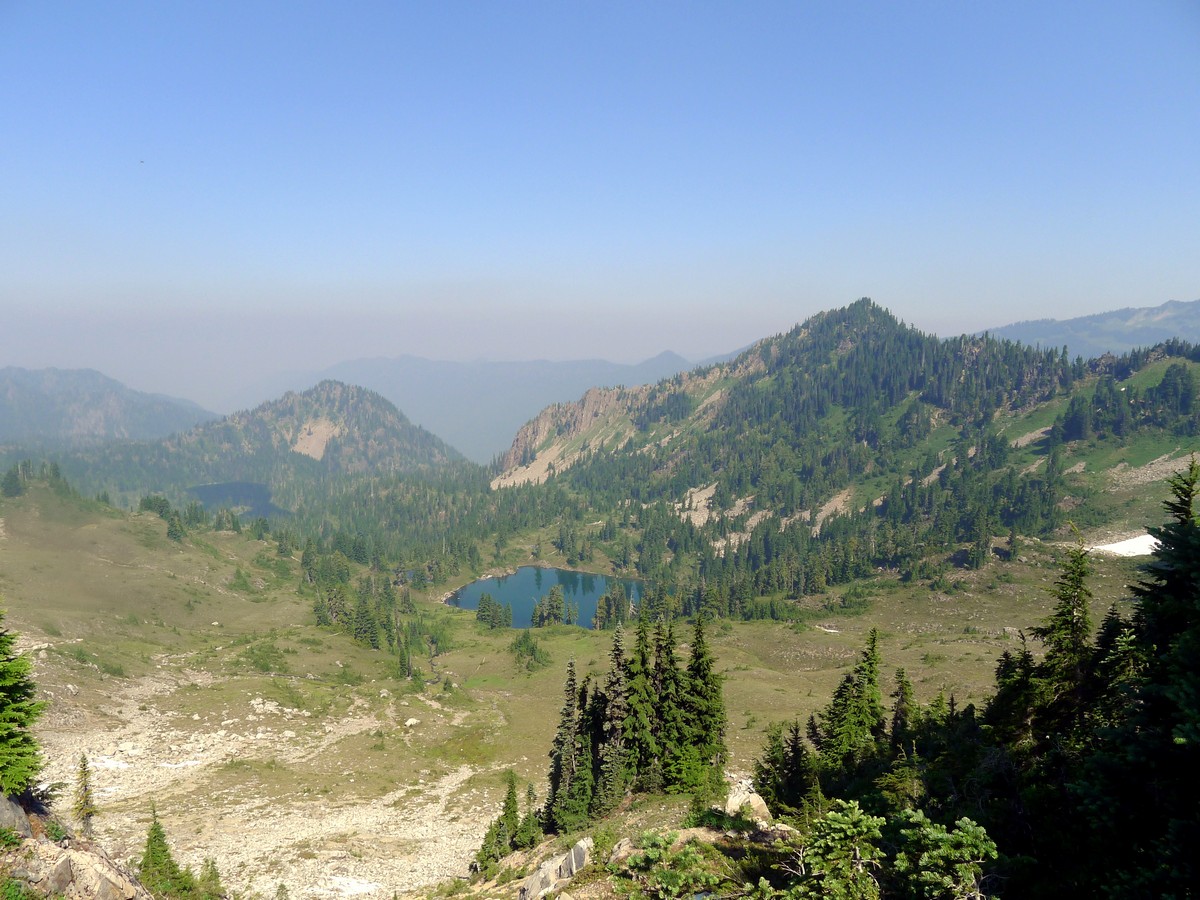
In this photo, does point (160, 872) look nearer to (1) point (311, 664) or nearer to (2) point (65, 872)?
(2) point (65, 872)

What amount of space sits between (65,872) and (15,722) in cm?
632

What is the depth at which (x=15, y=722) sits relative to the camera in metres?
24.9

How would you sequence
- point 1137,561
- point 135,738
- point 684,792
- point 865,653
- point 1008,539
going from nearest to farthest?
point 684,792, point 865,653, point 135,738, point 1137,561, point 1008,539

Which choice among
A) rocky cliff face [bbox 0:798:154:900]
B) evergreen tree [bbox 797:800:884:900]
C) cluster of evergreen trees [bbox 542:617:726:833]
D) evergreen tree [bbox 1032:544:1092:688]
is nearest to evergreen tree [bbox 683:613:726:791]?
cluster of evergreen trees [bbox 542:617:726:833]

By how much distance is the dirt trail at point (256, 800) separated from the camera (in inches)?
1939

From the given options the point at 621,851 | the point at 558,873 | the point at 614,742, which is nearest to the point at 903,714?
the point at 614,742

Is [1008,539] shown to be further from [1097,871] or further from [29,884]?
[29,884]

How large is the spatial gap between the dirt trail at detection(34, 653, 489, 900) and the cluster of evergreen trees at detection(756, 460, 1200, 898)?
114 feet

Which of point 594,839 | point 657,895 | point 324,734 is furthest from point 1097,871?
point 324,734

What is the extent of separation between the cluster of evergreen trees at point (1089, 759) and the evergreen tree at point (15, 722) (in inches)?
1191

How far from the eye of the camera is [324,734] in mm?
85875

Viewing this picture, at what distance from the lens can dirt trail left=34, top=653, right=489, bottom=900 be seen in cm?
4925

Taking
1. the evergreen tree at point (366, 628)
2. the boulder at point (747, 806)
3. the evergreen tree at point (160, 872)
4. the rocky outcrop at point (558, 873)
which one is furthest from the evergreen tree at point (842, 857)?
the evergreen tree at point (366, 628)

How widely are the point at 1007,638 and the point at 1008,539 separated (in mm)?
67999
